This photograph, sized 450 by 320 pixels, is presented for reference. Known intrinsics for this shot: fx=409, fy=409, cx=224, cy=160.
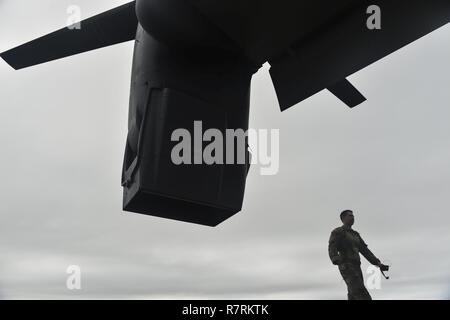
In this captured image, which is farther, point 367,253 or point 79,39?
point 79,39

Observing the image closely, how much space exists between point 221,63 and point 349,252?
9.95 feet

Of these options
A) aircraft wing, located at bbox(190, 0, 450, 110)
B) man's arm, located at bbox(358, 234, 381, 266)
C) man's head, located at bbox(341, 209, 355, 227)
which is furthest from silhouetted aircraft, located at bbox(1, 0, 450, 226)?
man's arm, located at bbox(358, 234, 381, 266)

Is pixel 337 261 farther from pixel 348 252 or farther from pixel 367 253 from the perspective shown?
pixel 367 253

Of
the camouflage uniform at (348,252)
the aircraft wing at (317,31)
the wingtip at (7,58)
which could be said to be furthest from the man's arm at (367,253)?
the wingtip at (7,58)

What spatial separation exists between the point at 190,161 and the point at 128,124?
55.5 inches

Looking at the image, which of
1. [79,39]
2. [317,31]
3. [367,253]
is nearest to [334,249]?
[367,253]

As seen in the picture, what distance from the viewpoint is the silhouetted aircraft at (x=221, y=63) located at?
4285 millimetres

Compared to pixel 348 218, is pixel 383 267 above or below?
below

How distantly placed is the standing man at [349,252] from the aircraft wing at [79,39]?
13.9ft

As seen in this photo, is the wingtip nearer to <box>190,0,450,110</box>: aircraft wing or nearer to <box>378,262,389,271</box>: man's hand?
<box>190,0,450,110</box>: aircraft wing

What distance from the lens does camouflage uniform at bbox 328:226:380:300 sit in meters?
5.41

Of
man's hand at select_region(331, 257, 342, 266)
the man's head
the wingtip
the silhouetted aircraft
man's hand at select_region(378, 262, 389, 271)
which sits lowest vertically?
man's hand at select_region(378, 262, 389, 271)

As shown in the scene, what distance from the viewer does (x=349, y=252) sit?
552cm

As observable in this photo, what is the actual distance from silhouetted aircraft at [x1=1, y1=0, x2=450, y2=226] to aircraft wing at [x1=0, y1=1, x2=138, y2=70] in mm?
707
